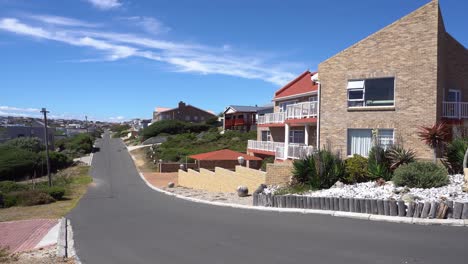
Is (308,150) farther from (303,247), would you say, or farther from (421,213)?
(303,247)

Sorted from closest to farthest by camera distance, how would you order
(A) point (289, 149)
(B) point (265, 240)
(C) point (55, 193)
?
(B) point (265, 240) < (A) point (289, 149) < (C) point (55, 193)

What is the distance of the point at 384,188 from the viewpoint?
48.2 ft

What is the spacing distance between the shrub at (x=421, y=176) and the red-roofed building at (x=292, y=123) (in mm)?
7357

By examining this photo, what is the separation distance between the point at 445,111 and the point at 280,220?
1232 cm

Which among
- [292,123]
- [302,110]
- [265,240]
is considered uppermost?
[302,110]

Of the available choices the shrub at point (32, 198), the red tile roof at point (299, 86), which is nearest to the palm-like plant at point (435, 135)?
the red tile roof at point (299, 86)

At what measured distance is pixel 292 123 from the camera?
28.2 metres

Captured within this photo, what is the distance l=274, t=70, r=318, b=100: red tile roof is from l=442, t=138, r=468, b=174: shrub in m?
14.0

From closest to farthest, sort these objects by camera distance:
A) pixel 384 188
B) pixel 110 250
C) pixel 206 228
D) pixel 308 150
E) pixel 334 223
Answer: pixel 110 250, pixel 334 223, pixel 206 228, pixel 384 188, pixel 308 150

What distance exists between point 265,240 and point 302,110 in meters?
17.6

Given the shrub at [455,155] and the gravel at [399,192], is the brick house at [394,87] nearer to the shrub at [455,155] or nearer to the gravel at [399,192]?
the shrub at [455,155]

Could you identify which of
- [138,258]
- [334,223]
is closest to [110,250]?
[138,258]

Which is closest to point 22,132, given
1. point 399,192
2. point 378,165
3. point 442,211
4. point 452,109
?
point 452,109

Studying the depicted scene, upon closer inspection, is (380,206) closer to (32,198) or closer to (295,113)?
(295,113)
